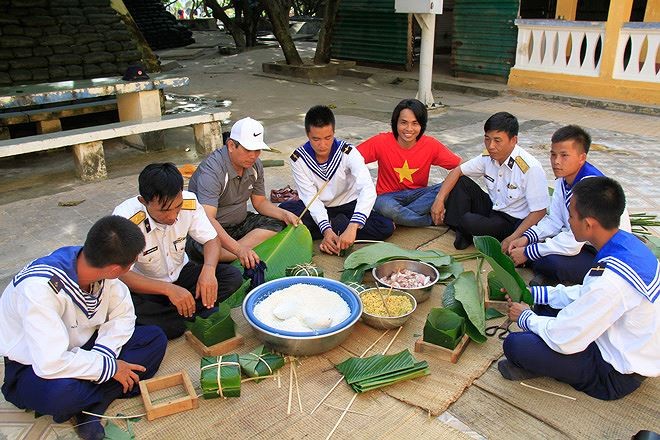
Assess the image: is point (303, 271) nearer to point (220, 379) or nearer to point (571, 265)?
point (220, 379)

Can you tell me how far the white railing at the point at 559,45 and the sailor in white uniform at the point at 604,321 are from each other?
739 cm

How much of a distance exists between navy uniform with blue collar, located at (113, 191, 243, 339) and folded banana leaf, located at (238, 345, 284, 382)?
471 millimetres

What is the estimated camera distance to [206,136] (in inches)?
238

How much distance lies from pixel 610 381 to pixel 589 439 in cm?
28

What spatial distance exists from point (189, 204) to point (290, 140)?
12.9 ft

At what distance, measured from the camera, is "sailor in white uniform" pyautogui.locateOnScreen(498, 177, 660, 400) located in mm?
2055

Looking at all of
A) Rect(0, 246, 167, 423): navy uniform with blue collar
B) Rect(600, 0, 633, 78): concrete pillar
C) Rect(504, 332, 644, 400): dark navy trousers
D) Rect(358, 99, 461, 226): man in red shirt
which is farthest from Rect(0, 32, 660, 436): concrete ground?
Rect(504, 332, 644, 400): dark navy trousers

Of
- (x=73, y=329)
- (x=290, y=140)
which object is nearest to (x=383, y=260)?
(x=73, y=329)

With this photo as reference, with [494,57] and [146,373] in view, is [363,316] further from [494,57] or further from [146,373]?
[494,57]

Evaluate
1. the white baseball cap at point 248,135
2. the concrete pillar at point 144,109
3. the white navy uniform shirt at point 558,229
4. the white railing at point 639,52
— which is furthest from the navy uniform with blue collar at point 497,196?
the white railing at point 639,52

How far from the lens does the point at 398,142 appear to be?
13.1ft

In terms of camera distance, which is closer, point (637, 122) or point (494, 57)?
point (637, 122)

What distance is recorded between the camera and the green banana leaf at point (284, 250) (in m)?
3.26

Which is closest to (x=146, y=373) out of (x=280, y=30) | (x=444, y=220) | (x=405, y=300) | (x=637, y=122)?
(x=405, y=300)
